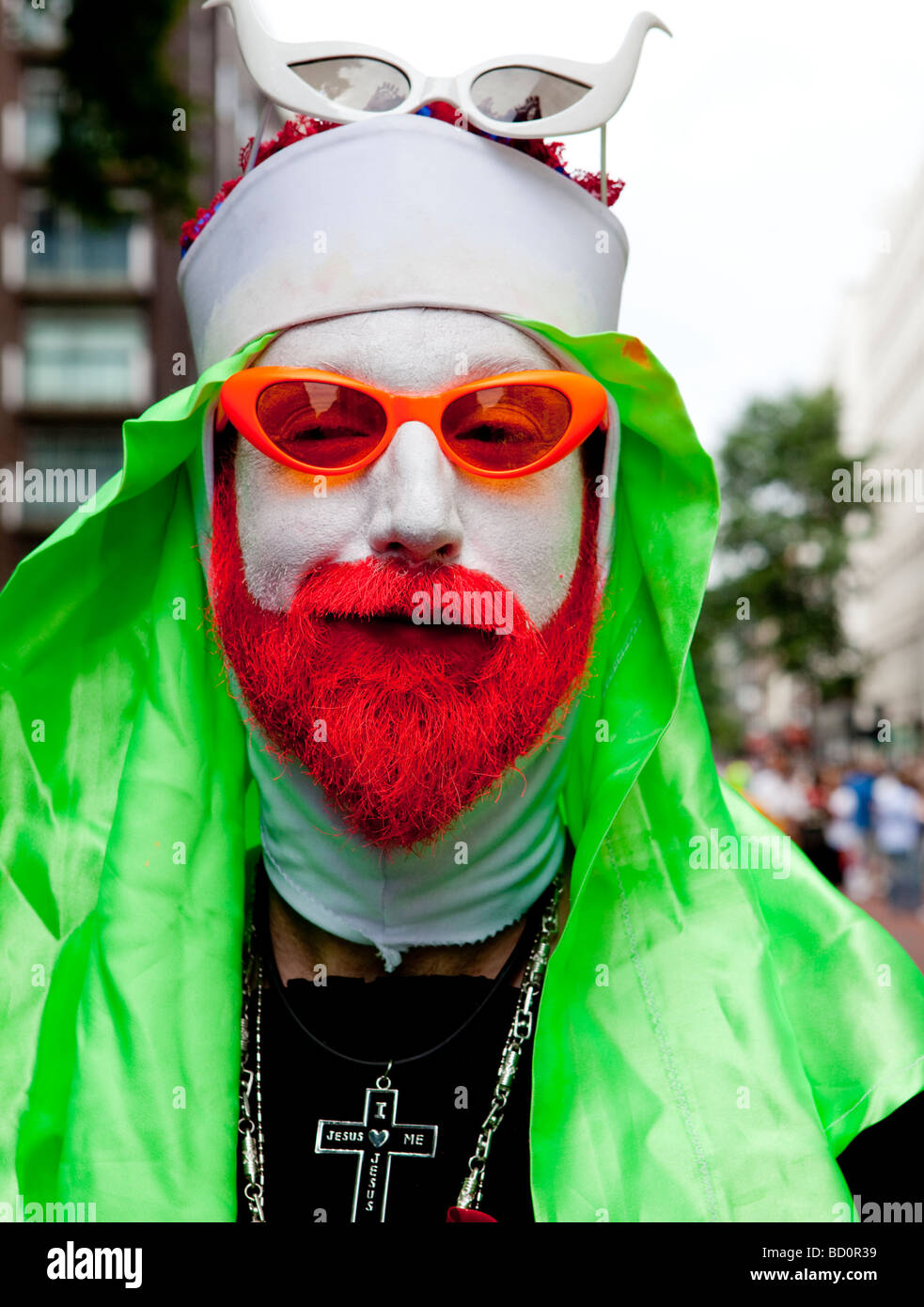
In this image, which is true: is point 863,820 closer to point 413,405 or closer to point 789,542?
point 789,542

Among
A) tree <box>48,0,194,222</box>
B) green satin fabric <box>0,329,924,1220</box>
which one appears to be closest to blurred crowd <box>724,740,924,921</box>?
tree <box>48,0,194,222</box>

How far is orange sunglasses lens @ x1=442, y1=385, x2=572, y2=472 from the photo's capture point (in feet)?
5.49

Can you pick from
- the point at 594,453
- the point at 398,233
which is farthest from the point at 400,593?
the point at 398,233

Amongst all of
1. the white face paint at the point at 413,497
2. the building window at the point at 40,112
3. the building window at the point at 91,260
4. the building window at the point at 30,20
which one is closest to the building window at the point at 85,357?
the building window at the point at 91,260

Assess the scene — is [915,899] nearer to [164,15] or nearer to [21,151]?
[164,15]

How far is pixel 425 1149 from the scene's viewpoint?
65.3 inches

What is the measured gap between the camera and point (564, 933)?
A: 1664mm

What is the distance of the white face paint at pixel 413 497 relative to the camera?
63.9 inches

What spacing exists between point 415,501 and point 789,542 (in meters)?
15.9

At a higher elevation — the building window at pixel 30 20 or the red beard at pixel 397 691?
the building window at pixel 30 20

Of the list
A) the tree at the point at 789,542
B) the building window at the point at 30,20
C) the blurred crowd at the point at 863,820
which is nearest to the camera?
the building window at the point at 30,20

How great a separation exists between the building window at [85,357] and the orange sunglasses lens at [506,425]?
99.0 ft

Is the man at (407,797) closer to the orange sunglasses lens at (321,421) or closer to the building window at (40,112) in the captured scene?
the orange sunglasses lens at (321,421)

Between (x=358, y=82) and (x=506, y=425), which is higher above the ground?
(x=358, y=82)
